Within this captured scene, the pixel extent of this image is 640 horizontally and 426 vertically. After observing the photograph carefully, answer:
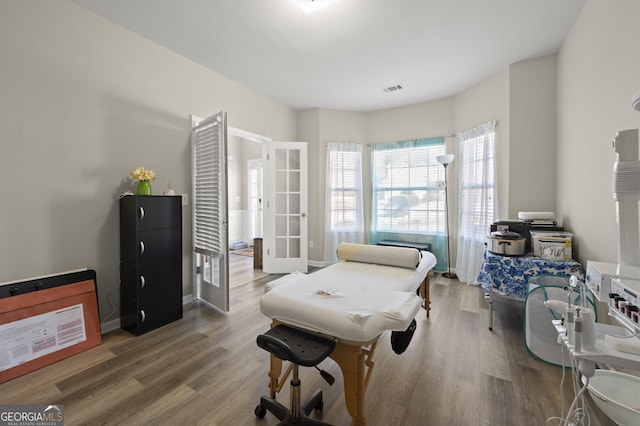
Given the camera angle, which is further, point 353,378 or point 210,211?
point 210,211

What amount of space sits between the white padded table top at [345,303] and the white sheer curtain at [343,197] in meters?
2.52

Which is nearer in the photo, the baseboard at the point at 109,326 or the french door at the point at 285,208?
the baseboard at the point at 109,326

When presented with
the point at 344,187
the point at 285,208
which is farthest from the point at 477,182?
the point at 285,208

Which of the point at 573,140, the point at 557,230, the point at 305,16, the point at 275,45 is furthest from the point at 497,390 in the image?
the point at 275,45

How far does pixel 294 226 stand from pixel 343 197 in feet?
3.30

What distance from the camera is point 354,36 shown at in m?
2.59

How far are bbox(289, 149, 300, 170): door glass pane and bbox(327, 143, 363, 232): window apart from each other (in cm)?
55

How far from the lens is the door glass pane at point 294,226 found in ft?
14.4

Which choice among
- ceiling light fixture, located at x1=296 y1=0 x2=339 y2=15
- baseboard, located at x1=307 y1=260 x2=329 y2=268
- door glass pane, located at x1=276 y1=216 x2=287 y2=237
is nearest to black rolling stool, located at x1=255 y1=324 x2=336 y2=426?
ceiling light fixture, located at x1=296 y1=0 x2=339 y2=15

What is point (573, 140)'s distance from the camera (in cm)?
246

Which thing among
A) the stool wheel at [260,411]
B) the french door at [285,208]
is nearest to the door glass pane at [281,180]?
the french door at [285,208]

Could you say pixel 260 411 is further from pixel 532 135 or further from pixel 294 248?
pixel 532 135

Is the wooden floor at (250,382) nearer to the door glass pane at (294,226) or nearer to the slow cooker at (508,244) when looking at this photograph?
the slow cooker at (508,244)

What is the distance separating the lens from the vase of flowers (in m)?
2.46
